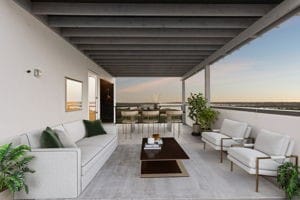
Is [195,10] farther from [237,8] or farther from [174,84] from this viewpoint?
[174,84]

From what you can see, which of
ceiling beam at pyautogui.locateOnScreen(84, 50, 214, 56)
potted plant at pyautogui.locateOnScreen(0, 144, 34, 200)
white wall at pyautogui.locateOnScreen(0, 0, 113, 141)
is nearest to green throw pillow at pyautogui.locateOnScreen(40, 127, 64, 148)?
white wall at pyautogui.locateOnScreen(0, 0, 113, 141)

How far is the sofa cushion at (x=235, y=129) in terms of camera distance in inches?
183

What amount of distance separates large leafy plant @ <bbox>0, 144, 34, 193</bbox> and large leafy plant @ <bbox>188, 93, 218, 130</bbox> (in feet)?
17.0

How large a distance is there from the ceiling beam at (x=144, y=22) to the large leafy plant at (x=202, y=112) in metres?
3.18

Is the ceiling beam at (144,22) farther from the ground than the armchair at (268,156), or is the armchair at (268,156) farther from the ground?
the ceiling beam at (144,22)

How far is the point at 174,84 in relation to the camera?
13961mm

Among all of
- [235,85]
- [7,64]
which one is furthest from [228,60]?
[7,64]

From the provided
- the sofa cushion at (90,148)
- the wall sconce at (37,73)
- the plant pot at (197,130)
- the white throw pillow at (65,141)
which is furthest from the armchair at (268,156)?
the plant pot at (197,130)

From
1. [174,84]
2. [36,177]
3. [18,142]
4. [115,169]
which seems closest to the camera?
[36,177]

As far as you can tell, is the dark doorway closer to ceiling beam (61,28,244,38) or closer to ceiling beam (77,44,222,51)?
ceiling beam (77,44,222,51)

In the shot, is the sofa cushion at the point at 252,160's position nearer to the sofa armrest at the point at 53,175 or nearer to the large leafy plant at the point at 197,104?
the sofa armrest at the point at 53,175

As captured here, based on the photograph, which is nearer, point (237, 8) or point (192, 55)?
point (237, 8)

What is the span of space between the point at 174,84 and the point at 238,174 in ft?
34.0

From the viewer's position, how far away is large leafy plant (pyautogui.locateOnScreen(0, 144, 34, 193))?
242 centimetres
